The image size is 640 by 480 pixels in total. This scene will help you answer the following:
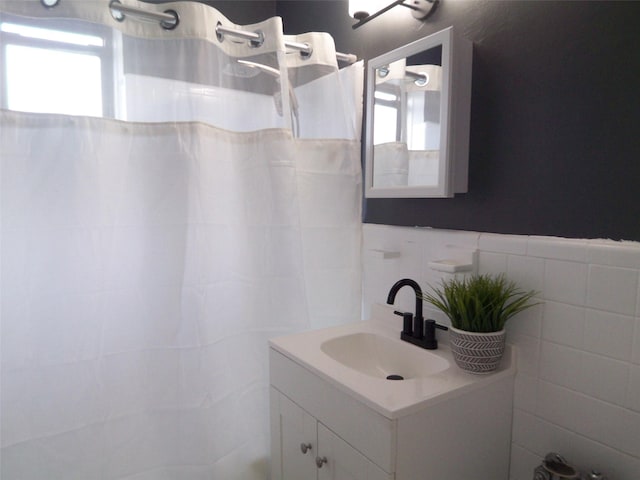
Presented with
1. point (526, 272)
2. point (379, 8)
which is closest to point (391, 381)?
point (526, 272)

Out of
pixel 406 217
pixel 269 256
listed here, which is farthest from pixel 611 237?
pixel 269 256

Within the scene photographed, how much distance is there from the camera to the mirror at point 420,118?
1150 millimetres

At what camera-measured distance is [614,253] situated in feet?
2.89

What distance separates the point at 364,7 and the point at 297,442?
4.87 ft

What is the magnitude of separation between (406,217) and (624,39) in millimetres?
758

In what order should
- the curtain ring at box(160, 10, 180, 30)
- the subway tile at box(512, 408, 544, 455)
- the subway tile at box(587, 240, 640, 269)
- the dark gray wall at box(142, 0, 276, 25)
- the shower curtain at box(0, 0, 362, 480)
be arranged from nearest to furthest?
the subway tile at box(587, 240, 640, 269), the subway tile at box(512, 408, 544, 455), the shower curtain at box(0, 0, 362, 480), the curtain ring at box(160, 10, 180, 30), the dark gray wall at box(142, 0, 276, 25)

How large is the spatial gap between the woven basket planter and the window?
1.24 meters

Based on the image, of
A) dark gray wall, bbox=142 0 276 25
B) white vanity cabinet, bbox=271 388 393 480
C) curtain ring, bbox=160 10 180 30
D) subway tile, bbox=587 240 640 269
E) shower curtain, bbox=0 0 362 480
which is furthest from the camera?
dark gray wall, bbox=142 0 276 25

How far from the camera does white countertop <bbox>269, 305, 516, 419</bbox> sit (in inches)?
34.8

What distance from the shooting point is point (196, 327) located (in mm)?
1374

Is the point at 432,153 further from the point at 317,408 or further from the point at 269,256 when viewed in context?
the point at 317,408

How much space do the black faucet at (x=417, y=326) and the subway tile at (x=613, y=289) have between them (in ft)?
1.37

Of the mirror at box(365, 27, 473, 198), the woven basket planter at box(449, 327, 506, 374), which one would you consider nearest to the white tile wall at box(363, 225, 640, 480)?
the woven basket planter at box(449, 327, 506, 374)

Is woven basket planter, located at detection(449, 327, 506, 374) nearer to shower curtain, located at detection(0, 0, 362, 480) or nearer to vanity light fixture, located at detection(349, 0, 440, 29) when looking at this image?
shower curtain, located at detection(0, 0, 362, 480)
